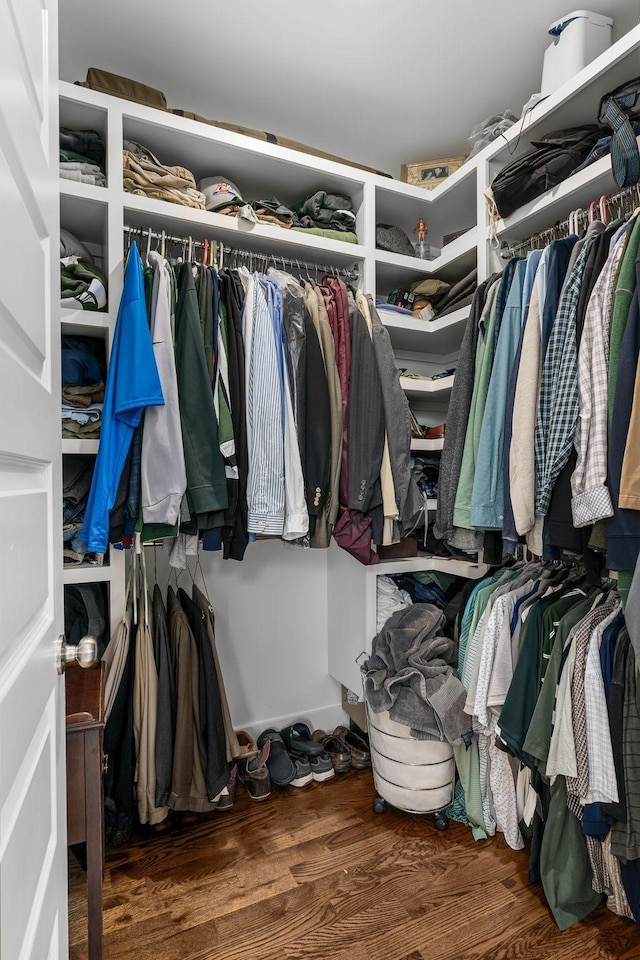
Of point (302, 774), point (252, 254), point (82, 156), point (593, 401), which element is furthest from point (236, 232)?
point (302, 774)

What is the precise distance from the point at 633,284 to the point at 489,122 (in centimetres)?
109

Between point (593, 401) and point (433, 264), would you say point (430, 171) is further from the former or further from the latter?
point (593, 401)

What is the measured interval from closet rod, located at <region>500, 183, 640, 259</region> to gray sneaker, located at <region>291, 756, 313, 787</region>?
6.71 feet

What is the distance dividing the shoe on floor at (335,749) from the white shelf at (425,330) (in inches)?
68.3

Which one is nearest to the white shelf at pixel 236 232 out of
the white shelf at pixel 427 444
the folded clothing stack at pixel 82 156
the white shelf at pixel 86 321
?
the folded clothing stack at pixel 82 156

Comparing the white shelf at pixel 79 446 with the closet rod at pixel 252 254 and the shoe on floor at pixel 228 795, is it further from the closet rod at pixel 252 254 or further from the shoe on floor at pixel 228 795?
the shoe on floor at pixel 228 795

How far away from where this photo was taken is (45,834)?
2.12 feet

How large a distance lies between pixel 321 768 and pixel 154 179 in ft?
7.22

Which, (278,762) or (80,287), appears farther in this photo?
(278,762)

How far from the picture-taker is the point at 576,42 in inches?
63.6

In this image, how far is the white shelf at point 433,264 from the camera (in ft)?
6.68

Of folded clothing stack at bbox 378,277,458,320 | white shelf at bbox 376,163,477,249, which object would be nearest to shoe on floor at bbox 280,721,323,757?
folded clothing stack at bbox 378,277,458,320

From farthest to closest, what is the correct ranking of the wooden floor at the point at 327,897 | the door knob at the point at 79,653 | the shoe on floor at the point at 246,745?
the shoe on floor at the point at 246,745 < the wooden floor at the point at 327,897 < the door knob at the point at 79,653

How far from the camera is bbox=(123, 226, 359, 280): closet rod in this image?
1.79 metres
